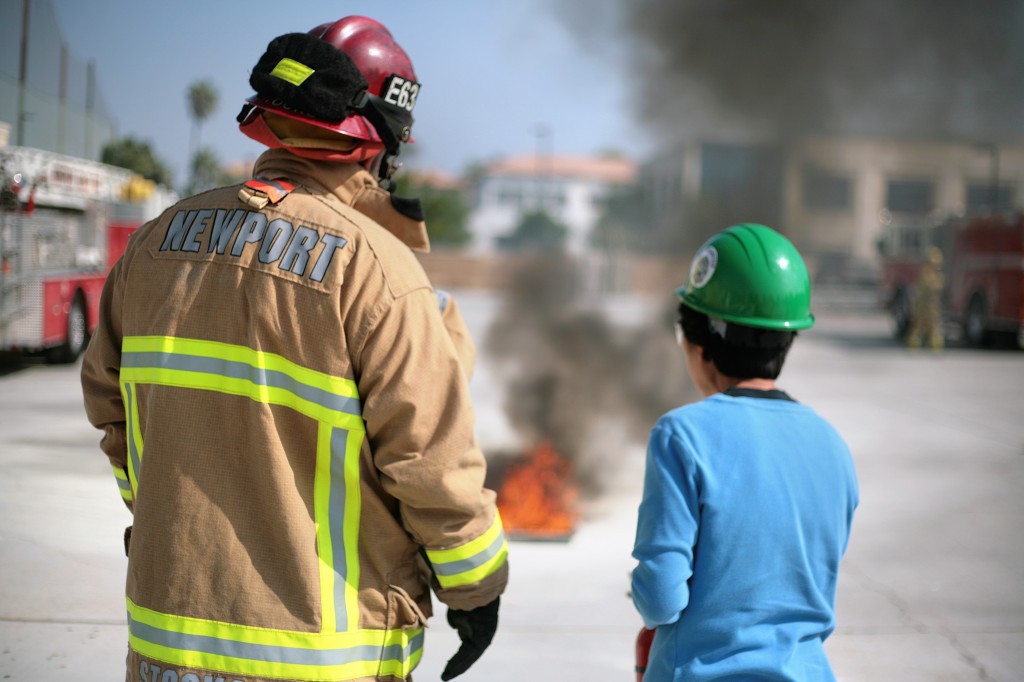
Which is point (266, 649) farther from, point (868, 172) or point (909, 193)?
point (909, 193)

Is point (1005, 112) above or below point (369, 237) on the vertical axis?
above

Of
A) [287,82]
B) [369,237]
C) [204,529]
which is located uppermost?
[287,82]

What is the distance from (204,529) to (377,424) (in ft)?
1.13

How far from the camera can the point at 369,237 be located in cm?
154

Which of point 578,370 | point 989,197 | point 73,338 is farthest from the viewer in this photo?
point 989,197

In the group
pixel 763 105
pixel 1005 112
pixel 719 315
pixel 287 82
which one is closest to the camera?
pixel 287 82

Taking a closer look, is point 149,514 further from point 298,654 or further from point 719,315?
point 719,315

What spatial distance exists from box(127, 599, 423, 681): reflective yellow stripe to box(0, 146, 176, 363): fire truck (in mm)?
9502

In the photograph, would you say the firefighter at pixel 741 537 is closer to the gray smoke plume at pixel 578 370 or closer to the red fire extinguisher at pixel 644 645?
the red fire extinguisher at pixel 644 645

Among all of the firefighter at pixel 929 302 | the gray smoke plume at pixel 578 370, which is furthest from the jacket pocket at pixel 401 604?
the firefighter at pixel 929 302

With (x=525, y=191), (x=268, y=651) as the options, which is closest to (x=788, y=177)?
(x=268, y=651)

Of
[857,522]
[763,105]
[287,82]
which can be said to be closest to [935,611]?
[857,522]

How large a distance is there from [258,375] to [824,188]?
862cm

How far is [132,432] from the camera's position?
5.51 feet
